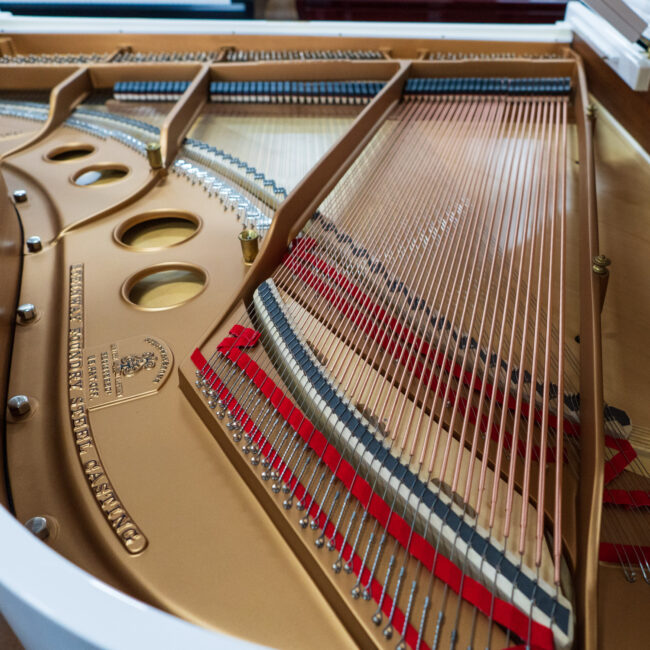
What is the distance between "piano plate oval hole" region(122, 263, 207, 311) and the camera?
2105mm

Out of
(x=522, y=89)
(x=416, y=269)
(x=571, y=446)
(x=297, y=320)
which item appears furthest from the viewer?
(x=522, y=89)

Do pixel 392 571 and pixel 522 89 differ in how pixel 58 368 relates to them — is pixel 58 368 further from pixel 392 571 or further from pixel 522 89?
pixel 522 89

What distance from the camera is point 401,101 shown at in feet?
10.7

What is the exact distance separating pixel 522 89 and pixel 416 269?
1.86 metres

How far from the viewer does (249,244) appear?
2.02 meters

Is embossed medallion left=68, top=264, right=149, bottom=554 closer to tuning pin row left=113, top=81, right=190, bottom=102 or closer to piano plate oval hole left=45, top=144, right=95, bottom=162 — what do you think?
piano plate oval hole left=45, top=144, right=95, bottom=162

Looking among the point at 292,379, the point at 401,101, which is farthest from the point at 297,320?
the point at 401,101

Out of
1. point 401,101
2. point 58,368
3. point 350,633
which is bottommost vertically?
point 350,633

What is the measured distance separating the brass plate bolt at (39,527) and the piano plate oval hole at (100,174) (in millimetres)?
1922

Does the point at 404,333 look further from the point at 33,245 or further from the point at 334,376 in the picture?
the point at 33,245

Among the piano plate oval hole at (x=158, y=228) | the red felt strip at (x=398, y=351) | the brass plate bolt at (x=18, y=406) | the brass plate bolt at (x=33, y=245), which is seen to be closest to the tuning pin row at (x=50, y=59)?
the piano plate oval hole at (x=158, y=228)

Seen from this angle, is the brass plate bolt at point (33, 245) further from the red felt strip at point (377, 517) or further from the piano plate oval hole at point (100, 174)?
the red felt strip at point (377, 517)

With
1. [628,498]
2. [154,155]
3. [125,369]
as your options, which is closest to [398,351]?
[628,498]

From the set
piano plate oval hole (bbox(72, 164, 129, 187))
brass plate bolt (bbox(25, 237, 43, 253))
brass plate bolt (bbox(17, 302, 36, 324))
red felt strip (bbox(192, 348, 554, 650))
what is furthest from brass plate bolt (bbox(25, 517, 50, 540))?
piano plate oval hole (bbox(72, 164, 129, 187))
